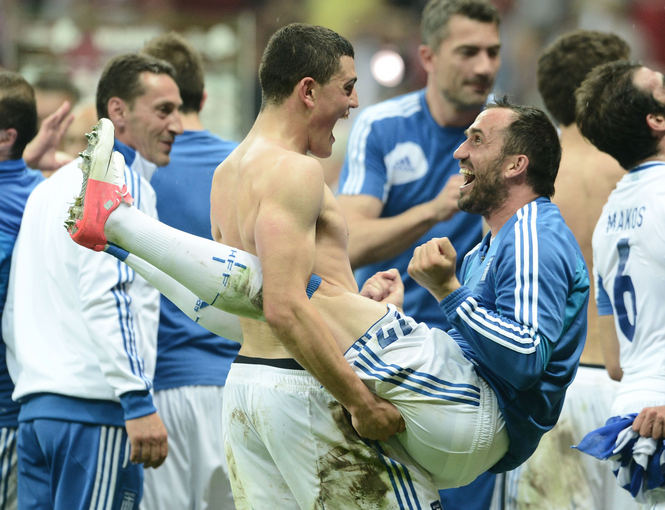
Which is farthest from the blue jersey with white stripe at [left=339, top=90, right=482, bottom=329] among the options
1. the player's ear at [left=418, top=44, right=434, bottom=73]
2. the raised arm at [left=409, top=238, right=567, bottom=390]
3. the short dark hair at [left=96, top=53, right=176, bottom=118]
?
the raised arm at [left=409, top=238, right=567, bottom=390]

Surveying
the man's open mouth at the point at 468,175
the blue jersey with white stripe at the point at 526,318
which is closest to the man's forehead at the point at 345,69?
the man's open mouth at the point at 468,175

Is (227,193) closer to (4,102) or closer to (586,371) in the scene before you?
(4,102)

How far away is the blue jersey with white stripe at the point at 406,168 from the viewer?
5.73 meters

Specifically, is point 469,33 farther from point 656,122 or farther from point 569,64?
point 656,122

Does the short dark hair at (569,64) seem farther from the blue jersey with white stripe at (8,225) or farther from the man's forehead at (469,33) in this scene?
the blue jersey with white stripe at (8,225)

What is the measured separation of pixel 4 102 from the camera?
532 centimetres

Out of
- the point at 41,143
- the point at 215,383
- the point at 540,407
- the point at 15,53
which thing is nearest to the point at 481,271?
the point at 540,407

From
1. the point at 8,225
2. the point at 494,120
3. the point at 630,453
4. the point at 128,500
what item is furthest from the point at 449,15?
the point at 128,500

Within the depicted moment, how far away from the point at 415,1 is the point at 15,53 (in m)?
5.99

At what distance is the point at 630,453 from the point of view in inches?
164

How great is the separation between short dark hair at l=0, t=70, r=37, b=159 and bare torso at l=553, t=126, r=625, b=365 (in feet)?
8.79

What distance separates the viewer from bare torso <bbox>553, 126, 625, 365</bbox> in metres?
5.36

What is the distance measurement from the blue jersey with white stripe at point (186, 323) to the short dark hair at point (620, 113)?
82.6 inches

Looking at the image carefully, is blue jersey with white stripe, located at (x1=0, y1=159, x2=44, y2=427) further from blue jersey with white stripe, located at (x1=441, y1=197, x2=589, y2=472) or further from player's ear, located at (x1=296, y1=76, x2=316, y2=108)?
blue jersey with white stripe, located at (x1=441, y1=197, x2=589, y2=472)
